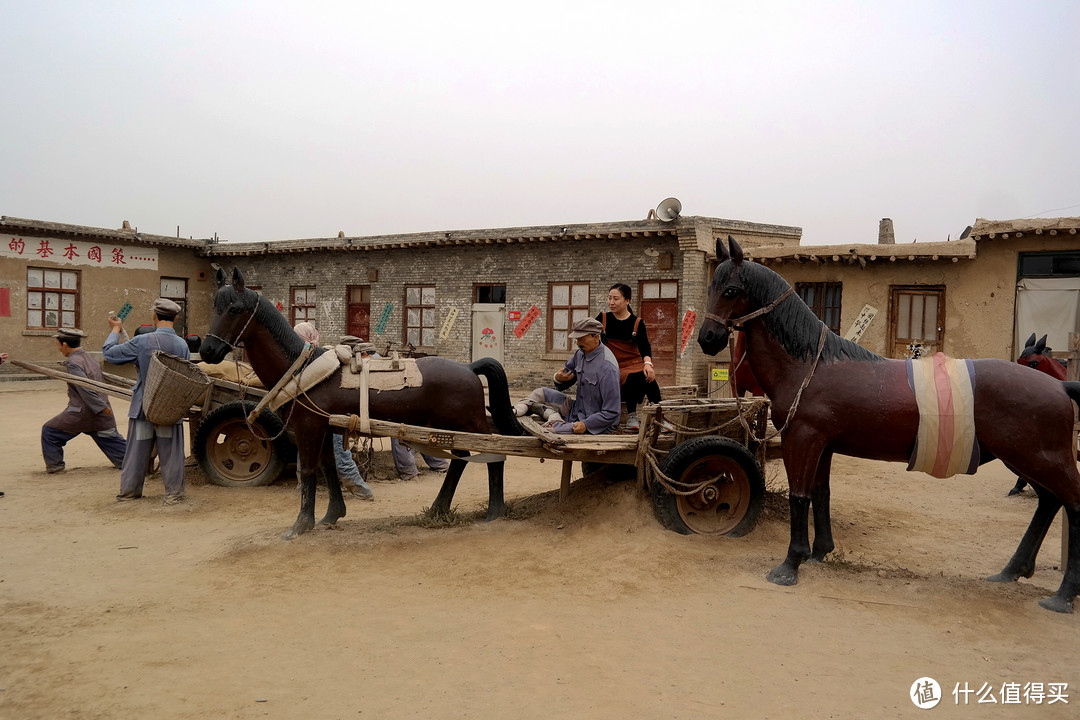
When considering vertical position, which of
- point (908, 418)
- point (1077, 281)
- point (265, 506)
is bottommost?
point (265, 506)

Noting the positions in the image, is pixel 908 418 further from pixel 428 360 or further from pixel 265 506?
pixel 265 506

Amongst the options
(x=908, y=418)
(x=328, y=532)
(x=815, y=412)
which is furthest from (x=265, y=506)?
(x=908, y=418)

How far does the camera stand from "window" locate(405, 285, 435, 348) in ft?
55.1

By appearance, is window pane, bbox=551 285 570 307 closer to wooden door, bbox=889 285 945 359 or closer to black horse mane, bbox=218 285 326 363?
wooden door, bbox=889 285 945 359

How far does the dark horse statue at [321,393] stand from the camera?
5.11 m

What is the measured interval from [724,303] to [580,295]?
10.7m

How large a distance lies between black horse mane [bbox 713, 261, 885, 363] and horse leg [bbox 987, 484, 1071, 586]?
119 cm

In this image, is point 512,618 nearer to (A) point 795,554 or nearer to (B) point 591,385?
(A) point 795,554

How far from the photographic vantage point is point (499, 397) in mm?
5445

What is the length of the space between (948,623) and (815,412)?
4.05 ft

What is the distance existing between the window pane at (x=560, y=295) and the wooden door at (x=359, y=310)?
4807mm

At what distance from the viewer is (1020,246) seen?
10859 millimetres

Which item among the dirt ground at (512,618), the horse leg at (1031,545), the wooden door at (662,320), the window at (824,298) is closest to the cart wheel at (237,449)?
the dirt ground at (512,618)

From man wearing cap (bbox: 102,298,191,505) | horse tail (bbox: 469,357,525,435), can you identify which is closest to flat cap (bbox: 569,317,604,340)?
horse tail (bbox: 469,357,525,435)
